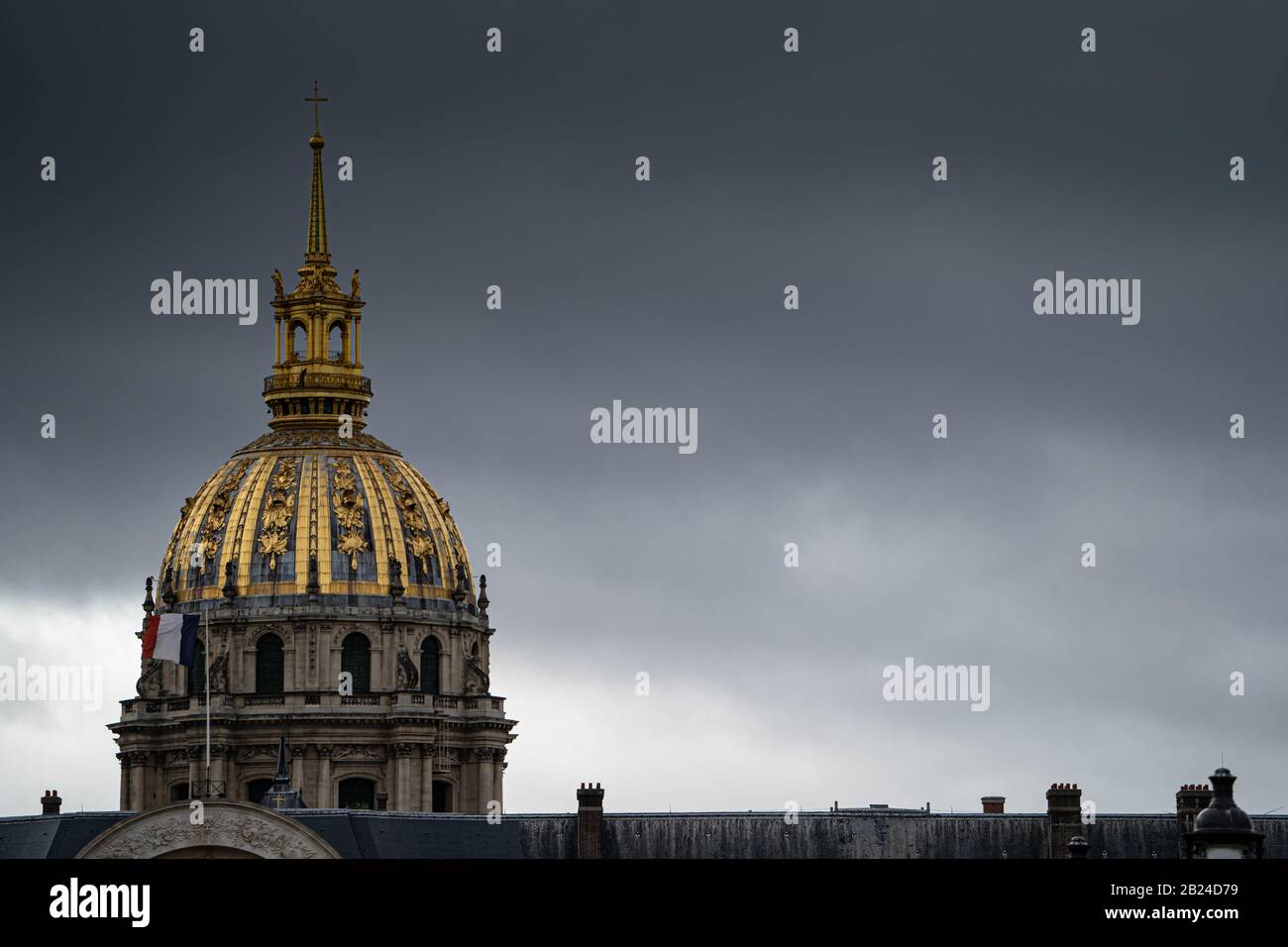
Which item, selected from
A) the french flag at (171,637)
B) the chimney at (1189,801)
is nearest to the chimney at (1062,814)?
the chimney at (1189,801)

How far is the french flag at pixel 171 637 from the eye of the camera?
195 metres

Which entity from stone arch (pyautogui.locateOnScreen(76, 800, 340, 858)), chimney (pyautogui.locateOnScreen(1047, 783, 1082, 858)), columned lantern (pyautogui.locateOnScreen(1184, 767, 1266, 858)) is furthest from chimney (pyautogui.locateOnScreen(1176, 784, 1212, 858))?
columned lantern (pyautogui.locateOnScreen(1184, 767, 1266, 858))

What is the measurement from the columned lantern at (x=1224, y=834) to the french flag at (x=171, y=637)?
96.5m

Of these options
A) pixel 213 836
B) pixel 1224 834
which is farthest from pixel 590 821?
pixel 1224 834

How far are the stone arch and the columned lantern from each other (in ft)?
211

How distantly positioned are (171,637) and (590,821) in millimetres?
29109

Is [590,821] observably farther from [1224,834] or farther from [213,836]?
[1224,834]

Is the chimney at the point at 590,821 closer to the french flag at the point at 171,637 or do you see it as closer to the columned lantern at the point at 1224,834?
the french flag at the point at 171,637
